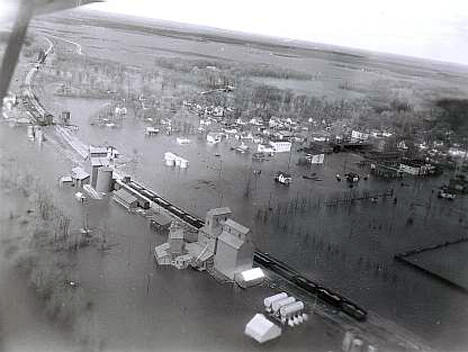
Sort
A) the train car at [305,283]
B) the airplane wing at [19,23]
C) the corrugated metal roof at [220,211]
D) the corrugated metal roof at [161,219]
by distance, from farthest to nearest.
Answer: the corrugated metal roof at [161,219] < the corrugated metal roof at [220,211] < the train car at [305,283] < the airplane wing at [19,23]

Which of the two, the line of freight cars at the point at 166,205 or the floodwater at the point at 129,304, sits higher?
the line of freight cars at the point at 166,205

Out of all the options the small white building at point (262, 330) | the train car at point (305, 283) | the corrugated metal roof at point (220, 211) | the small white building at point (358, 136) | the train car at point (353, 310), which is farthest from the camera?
the small white building at point (358, 136)

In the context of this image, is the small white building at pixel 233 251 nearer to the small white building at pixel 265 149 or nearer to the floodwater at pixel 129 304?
the floodwater at pixel 129 304

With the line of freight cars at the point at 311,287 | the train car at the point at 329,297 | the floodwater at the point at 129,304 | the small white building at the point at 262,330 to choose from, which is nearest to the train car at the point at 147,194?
the floodwater at the point at 129,304

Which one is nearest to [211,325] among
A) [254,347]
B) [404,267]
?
[254,347]

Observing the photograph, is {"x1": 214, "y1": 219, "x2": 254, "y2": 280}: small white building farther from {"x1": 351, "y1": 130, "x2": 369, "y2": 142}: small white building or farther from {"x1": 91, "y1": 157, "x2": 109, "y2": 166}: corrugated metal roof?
{"x1": 351, "y1": 130, "x2": 369, "y2": 142}: small white building

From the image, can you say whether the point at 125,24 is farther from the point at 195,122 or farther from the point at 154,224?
the point at 195,122

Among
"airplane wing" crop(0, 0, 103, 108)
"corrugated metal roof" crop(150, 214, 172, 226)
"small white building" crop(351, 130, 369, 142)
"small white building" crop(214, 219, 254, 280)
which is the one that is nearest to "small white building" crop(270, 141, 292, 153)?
"small white building" crop(351, 130, 369, 142)
